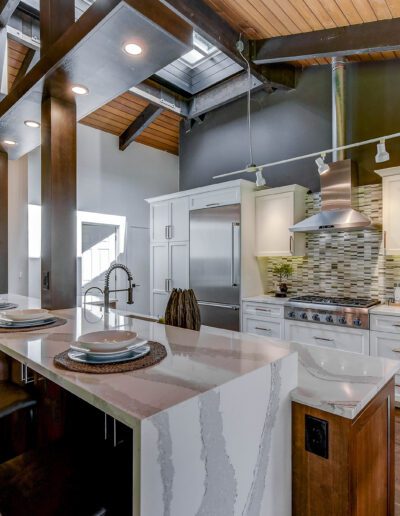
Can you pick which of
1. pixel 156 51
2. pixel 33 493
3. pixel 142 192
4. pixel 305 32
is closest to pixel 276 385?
pixel 33 493

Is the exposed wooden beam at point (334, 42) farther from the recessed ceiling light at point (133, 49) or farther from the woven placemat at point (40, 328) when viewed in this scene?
the woven placemat at point (40, 328)

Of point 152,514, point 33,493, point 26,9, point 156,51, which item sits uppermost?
point 26,9

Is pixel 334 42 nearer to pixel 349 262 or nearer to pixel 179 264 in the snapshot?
pixel 349 262

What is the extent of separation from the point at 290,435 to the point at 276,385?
22cm

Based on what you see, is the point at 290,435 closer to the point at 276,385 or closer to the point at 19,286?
the point at 276,385

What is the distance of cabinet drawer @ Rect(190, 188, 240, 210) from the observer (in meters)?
4.13

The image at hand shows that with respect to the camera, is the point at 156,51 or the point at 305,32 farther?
the point at 305,32

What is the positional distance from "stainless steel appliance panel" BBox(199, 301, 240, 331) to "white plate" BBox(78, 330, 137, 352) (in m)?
2.92

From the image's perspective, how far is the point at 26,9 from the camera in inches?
138

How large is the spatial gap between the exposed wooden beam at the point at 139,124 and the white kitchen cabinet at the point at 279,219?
223 cm

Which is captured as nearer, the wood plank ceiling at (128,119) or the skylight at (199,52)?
the skylight at (199,52)

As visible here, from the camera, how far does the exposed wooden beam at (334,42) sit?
115 inches

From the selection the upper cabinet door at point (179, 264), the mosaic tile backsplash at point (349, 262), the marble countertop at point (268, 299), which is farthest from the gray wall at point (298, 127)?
the marble countertop at point (268, 299)

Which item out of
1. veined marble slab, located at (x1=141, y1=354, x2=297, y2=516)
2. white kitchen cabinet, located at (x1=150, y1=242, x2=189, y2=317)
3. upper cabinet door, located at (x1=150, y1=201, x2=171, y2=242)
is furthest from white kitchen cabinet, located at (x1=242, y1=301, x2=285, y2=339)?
veined marble slab, located at (x1=141, y1=354, x2=297, y2=516)
